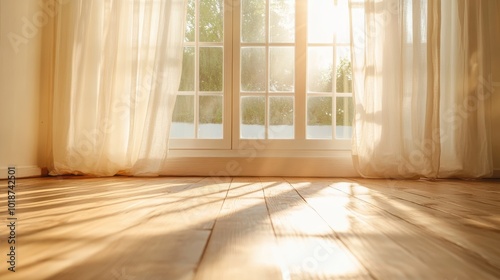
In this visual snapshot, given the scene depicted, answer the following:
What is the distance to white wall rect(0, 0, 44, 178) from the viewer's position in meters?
2.87

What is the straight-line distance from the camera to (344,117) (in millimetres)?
3477

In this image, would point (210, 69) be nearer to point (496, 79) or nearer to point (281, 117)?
point (281, 117)

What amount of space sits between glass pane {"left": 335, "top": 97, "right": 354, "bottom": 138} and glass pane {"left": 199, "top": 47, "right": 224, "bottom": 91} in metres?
0.85

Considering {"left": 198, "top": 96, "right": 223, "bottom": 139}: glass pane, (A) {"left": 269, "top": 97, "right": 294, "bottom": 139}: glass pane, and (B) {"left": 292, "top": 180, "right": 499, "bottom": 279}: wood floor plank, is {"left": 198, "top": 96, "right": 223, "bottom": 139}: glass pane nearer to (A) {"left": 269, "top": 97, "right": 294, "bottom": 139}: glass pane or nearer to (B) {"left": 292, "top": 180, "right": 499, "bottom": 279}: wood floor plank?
(A) {"left": 269, "top": 97, "right": 294, "bottom": 139}: glass pane

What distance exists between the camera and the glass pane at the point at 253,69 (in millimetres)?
3482

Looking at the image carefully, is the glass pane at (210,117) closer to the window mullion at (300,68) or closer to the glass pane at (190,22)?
the glass pane at (190,22)

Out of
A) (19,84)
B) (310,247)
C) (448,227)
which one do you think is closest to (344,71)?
(19,84)

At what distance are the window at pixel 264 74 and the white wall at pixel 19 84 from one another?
93 centimetres

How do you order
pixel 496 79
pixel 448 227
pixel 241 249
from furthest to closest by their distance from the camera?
1. pixel 496 79
2. pixel 448 227
3. pixel 241 249

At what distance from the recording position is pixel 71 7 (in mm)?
3248

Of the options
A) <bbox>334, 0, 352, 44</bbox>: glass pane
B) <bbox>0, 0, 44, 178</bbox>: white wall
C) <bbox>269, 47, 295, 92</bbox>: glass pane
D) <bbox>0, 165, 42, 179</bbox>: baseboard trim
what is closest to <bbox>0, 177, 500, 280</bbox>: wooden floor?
<bbox>0, 165, 42, 179</bbox>: baseboard trim

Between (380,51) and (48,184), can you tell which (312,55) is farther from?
(48,184)

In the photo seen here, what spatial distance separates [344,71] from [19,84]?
6.90ft

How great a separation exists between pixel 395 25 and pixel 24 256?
110 inches
